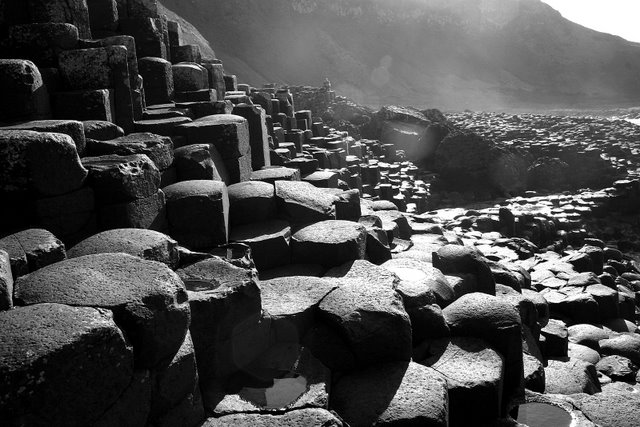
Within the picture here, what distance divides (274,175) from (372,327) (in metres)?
3.39

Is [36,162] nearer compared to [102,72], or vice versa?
[36,162]

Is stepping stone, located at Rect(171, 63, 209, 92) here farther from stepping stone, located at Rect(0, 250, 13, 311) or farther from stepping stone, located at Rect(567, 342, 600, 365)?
stepping stone, located at Rect(567, 342, 600, 365)

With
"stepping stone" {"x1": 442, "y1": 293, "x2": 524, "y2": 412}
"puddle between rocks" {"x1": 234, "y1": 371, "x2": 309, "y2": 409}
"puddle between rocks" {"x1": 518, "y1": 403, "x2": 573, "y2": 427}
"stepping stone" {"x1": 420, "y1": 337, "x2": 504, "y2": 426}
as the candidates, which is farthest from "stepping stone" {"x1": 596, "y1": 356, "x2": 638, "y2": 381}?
"puddle between rocks" {"x1": 234, "y1": 371, "x2": 309, "y2": 409}

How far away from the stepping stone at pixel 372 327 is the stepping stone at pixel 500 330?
0.81 meters

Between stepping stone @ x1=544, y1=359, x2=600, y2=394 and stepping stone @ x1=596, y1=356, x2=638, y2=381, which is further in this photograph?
stepping stone @ x1=596, y1=356, x2=638, y2=381

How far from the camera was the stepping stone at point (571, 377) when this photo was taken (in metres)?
5.12

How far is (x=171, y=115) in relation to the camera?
6.49 meters

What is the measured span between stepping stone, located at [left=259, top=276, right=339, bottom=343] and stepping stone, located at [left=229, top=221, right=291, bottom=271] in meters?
0.53

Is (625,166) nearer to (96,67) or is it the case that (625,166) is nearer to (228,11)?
(96,67)

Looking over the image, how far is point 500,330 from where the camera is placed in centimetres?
430

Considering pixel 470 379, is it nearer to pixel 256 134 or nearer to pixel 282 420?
pixel 282 420

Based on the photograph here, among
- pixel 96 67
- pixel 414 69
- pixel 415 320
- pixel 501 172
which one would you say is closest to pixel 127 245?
pixel 415 320

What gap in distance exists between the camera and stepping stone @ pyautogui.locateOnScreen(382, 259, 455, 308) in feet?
14.6

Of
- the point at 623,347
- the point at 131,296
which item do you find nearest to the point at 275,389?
the point at 131,296
